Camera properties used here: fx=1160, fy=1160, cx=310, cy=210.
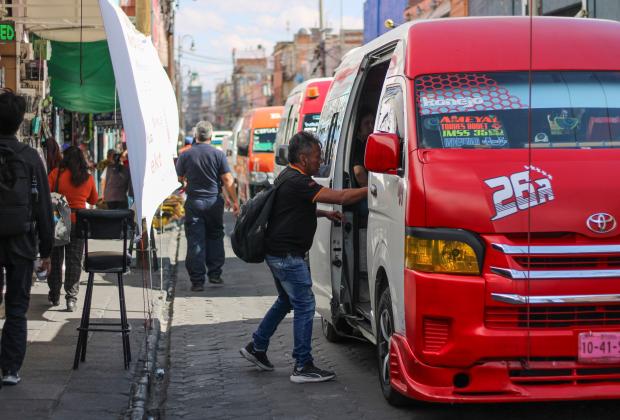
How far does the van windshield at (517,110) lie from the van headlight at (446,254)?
2.18 ft

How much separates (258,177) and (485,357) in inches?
831

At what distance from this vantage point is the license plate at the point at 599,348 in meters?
6.20

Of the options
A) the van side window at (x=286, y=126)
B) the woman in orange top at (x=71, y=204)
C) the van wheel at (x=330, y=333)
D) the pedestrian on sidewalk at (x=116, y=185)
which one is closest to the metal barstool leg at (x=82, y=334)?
the van wheel at (x=330, y=333)

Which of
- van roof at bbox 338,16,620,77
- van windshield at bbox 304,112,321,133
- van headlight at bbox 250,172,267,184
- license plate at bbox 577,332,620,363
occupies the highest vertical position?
van roof at bbox 338,16,620,77

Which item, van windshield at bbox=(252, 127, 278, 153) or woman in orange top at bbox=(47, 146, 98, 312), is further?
van windshield at bbox=(252, 127, 278, 153)

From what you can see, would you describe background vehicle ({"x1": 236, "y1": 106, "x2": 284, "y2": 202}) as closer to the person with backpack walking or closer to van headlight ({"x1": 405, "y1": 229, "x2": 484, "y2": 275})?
the person with backpack walking

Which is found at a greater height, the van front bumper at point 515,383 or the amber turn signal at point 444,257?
the amber turn signal at point 444,257

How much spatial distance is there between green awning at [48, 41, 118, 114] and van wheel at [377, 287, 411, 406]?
31.6 ft

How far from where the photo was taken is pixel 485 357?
20.3 ft

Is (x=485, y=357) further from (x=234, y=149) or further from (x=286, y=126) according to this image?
(x=234, y=149)

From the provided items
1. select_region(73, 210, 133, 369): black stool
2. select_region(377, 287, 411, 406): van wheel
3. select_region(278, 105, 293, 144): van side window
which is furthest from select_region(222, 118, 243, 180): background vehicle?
select_region(377, 287, 411, 406): van wheel

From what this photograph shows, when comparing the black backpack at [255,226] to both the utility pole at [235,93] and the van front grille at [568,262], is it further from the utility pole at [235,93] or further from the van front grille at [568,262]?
the utility pole at [235,93]

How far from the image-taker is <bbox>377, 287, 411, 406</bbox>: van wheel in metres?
7.18

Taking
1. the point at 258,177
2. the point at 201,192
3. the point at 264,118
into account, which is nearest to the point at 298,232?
the point at 201,192
